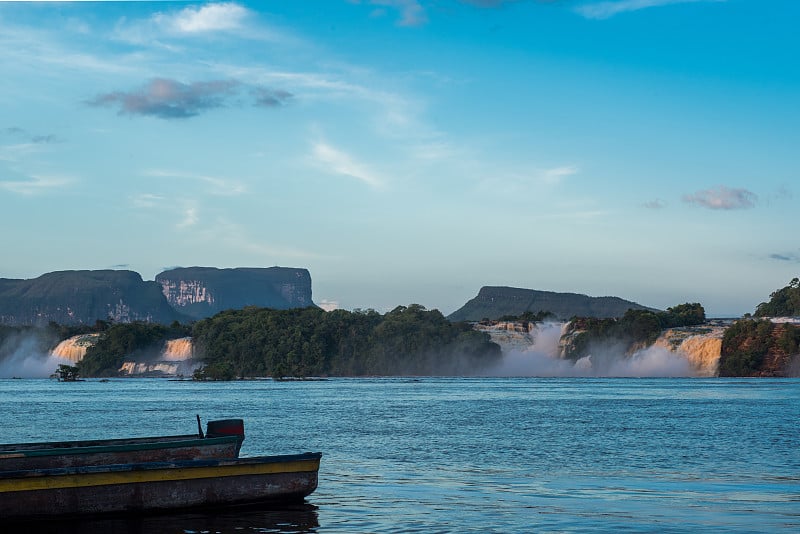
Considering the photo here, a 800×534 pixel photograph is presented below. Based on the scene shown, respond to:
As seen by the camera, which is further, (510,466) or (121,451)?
(510,466)

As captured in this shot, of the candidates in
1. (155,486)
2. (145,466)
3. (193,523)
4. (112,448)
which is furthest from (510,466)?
(145,466)

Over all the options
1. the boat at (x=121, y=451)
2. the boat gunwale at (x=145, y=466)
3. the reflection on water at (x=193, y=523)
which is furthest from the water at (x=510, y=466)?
the boat at (x=121, y=451)

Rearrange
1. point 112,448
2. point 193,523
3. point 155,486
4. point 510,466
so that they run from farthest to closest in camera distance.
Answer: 1. point 510,466
2. point 112,448
3. point 155,486
4. point 193,523

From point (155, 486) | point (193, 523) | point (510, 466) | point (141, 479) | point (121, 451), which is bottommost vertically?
point (193, 523)

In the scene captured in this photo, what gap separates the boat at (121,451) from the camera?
32938 millimetres

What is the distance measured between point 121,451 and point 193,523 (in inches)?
238

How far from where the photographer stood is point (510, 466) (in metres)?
43.4

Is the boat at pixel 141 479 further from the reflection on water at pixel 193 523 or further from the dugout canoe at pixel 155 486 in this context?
the reflection on water at pixel 193 523

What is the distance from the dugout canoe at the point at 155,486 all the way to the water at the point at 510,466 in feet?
1.59

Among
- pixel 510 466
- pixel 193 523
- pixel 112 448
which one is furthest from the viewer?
pixel 510 466

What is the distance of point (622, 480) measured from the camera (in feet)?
126

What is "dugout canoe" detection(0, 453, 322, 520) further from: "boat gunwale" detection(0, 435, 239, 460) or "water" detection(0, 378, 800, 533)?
"boat gunwale" detection(0, 435, 239, 460)

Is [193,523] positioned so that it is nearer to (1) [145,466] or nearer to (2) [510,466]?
(1) [145,466]

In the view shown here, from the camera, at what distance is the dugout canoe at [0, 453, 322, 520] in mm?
28125
